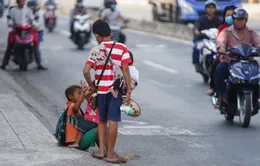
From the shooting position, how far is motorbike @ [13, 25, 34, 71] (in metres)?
21.1

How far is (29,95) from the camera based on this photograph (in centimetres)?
1692

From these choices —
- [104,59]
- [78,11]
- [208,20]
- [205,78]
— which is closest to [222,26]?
[208,20]

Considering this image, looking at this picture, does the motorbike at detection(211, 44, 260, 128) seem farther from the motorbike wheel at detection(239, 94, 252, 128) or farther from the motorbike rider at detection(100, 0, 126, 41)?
the motorbike rider at detection(100, 0, 126, 41)

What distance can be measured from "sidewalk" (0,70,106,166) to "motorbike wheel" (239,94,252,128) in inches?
110

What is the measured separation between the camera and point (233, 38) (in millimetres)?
13625

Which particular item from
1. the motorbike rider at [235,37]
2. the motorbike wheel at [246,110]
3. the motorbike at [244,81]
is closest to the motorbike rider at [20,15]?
the motorbike rider at [235,37]

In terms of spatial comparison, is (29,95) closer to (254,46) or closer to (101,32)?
(254,46)

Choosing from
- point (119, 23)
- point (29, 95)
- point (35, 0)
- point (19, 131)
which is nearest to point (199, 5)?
point (119, 23)

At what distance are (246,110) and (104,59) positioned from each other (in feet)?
12.3

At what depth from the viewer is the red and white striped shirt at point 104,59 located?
977 cm

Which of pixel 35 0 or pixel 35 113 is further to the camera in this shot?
pixel 35 0

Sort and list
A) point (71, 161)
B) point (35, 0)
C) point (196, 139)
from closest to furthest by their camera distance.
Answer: point (71, 161), point (196, 139), point (35, 0)

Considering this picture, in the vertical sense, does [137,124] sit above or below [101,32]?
below

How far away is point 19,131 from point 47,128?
75 centimetres
